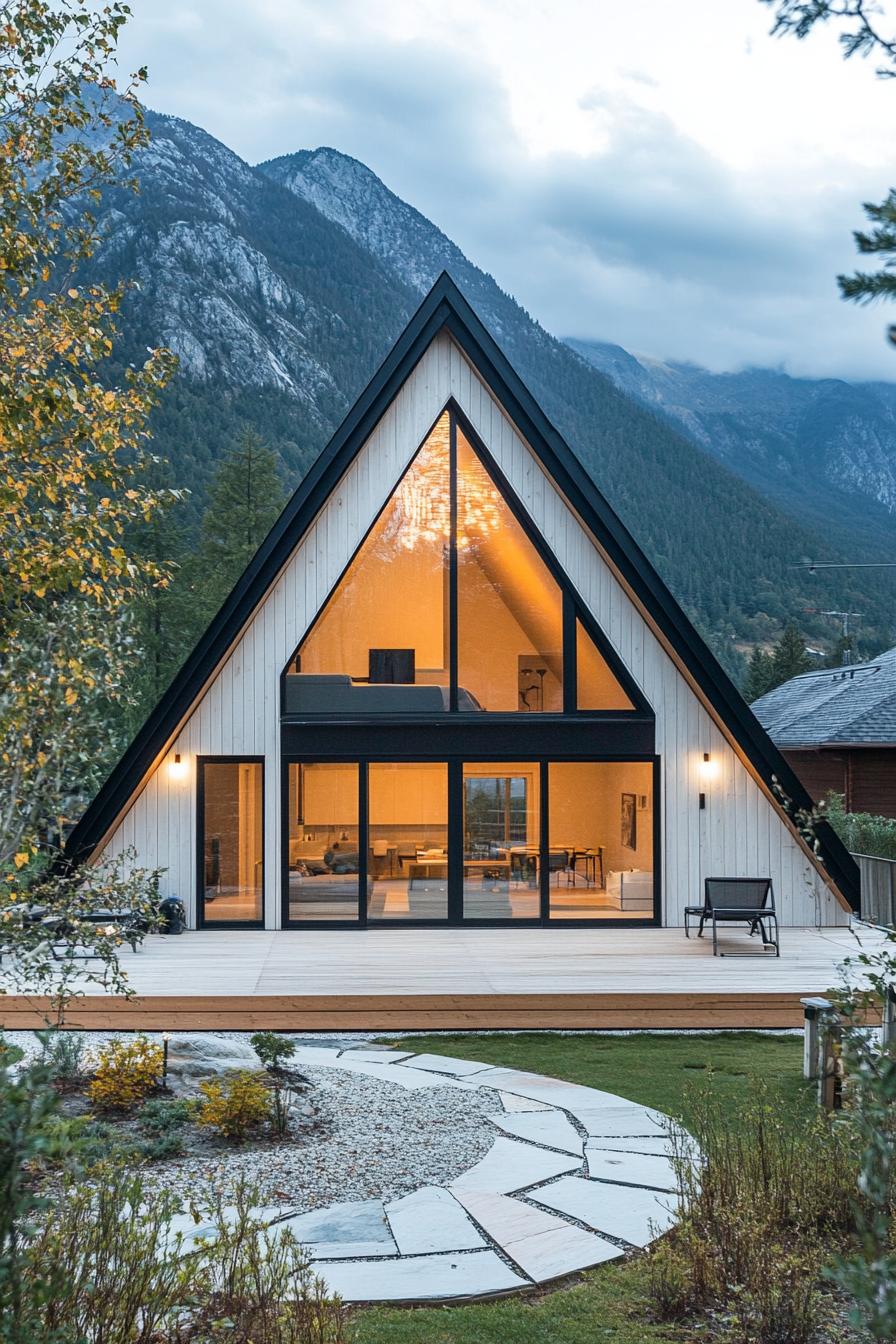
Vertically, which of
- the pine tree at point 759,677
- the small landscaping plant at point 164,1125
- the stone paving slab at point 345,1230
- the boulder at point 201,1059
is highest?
the pine tree at point 759,677

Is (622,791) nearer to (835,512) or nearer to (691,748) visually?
(691,748)

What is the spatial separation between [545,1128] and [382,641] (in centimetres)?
759

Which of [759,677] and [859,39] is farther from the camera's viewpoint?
[759,677]

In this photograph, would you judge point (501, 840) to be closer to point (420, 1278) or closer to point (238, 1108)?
point (238, 1108)

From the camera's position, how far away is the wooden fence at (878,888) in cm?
1292

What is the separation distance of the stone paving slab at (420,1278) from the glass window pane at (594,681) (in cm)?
902

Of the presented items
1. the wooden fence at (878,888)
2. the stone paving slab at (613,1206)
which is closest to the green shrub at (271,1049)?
the stone paving slab at (613,1206)

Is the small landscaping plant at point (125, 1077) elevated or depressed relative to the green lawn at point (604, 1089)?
elevated

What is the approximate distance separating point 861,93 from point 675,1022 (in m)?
7.22

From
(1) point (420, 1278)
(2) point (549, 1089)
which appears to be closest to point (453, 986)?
(2) point (549, 1089)

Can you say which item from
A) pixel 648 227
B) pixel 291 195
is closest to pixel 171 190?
pixel 291 195

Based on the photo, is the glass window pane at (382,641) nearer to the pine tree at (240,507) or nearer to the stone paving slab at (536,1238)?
the stone paving slab at (536,1238)

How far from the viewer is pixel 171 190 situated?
65.0m

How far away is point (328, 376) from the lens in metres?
54.3
